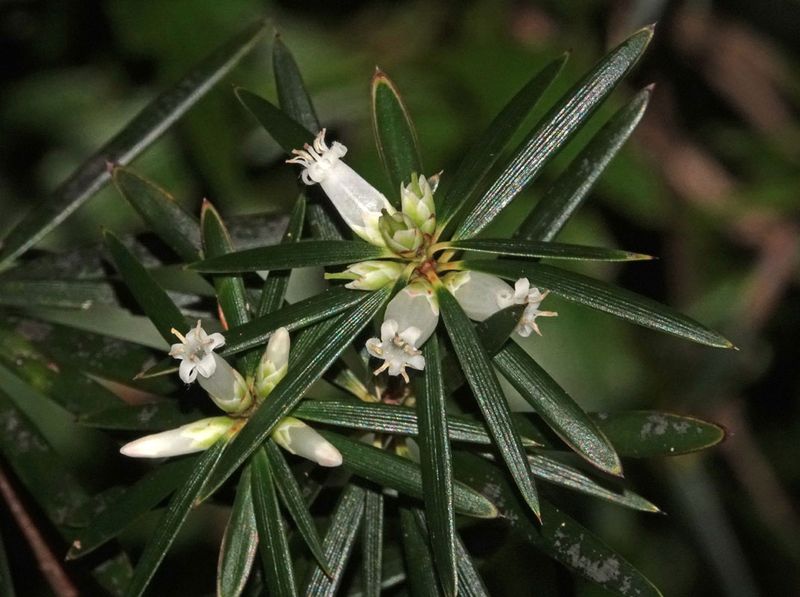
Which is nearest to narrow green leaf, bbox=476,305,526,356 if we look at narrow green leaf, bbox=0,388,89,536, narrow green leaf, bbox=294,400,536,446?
narrow green leaf, bbox=294,400,536,446

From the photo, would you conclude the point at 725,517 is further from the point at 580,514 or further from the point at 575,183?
the point at 575,183

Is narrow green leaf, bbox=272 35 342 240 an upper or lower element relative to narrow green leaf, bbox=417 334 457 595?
upper

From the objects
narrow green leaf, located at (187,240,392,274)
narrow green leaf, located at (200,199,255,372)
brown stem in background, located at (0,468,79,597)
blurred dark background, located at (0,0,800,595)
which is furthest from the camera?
blurred dark background, located at (0,0,800,595)

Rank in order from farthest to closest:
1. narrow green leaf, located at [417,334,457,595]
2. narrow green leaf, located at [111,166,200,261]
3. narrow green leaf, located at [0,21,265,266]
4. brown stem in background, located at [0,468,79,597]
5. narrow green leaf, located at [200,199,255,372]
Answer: narrow green leaf, located at [0,21,265,266] < brown stem in background, located at [0,468,79,597] < narrow green leaf, located at [111,166,200,261] < narrow green leaf, located at [200,199,255,372] < narrow green leaf, located at [417,334,457,595]

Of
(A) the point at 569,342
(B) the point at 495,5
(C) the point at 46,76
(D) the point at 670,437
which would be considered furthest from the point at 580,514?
(C) the point at 46,76

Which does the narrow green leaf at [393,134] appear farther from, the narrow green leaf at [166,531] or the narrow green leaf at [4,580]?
the narrow green leaf at [4,580]

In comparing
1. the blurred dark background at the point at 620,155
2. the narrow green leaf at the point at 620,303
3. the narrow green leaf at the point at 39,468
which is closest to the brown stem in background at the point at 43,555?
the narrow green leaf at the point at 39,468

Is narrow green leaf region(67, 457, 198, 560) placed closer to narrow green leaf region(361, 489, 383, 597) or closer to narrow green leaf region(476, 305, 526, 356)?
narrow green leaf region(361, 489, 383, 597)

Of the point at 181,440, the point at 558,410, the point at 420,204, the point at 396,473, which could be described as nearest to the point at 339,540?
the point at 396,473
